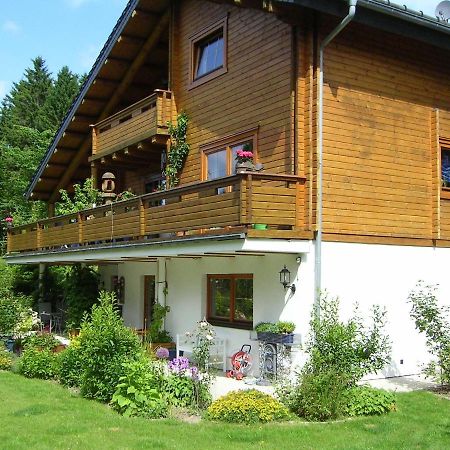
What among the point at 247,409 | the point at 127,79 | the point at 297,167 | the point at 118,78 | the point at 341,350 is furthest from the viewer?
the point at 118,78

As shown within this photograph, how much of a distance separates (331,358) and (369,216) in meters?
3.58

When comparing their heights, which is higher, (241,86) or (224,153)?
(241,86)

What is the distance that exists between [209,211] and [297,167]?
6.09ft

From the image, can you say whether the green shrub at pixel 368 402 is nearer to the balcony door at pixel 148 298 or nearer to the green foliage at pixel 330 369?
the green foliage at pixel 330 369

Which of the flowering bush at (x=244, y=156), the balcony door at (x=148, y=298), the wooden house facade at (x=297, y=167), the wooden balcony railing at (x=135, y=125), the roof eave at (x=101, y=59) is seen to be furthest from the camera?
the balcony door at (x=148, y=298)


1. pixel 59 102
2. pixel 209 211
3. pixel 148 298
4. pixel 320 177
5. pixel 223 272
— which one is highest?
pixel 59 102

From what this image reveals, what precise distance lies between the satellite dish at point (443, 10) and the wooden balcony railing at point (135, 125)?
6.61m

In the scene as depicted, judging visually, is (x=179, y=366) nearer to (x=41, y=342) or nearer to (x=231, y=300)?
(x=231, y=300)

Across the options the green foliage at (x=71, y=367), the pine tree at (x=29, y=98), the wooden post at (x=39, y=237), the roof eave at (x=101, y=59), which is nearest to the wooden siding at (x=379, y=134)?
the green foliage at (x=71, y=367)

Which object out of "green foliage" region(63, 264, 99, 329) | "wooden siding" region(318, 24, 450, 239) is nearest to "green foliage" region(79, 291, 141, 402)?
"wooden siding" region(318, 24, 450, 239)

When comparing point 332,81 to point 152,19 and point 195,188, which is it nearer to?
point 195,188

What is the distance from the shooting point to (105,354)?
11.1m

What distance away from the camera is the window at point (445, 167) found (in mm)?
14047

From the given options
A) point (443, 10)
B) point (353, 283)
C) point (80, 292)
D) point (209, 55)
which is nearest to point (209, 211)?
point (353, 283)
